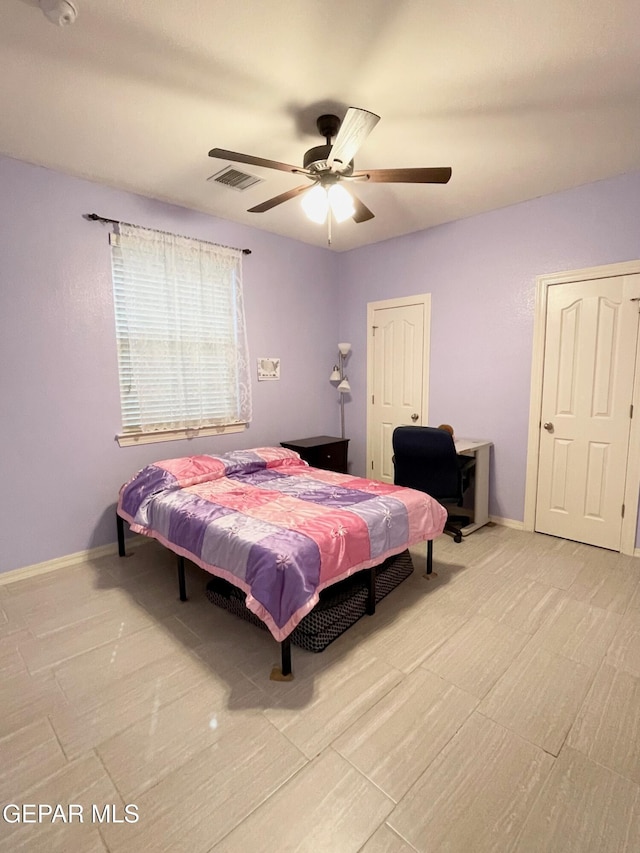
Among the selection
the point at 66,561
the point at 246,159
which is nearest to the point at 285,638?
the point at 66,561

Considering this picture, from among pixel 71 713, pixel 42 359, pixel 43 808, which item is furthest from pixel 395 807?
pixel 42 359

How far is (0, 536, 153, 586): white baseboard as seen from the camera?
2693mm

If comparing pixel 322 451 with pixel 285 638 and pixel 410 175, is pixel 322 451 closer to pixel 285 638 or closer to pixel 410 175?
pixel 285 638

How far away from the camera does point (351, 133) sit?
72.7 inches

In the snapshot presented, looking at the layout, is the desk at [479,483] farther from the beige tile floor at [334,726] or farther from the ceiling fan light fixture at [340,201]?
the ceiling fan light fixture at [340,201]

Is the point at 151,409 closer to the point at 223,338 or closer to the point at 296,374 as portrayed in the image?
the point at 223,338

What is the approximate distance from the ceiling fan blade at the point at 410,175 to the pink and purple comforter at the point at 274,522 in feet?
5.75

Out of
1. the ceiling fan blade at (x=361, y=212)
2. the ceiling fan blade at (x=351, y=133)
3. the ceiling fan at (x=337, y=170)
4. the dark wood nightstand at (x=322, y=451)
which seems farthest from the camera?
the dark wood nightstand at (x=322, y=451)

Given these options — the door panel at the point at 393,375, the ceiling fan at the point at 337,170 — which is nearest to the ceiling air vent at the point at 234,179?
the ceiling fan at the point at 337,170

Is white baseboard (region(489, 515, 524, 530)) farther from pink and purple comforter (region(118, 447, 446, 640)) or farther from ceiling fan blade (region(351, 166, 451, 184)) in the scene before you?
ceiling fan blade (region(351, 166, 451, 184))

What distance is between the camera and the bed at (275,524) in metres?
1.74

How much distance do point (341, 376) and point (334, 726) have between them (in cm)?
356

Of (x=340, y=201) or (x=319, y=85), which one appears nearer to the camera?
(x=319, y=85)

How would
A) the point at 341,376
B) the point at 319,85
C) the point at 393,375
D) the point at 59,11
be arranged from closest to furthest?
1. the point at 59,11
2. the point at 319,85
3. the point at 393,375
4. the point at 341,376
